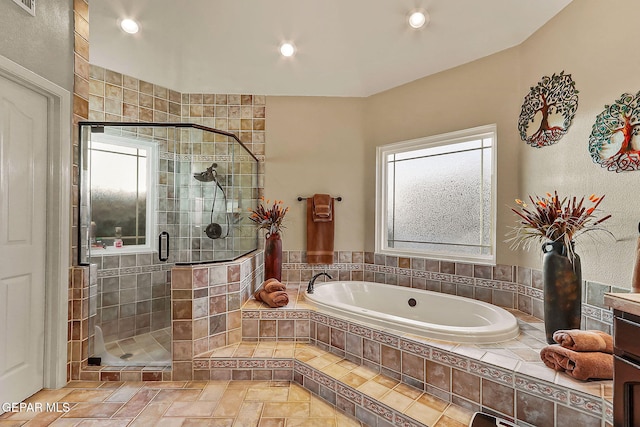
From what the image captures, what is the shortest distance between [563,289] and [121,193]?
3.41 m

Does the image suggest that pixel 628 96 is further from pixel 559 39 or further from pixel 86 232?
pixel 86 232

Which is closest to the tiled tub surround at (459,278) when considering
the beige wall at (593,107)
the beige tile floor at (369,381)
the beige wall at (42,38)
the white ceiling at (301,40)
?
the beige wall at (593,107)

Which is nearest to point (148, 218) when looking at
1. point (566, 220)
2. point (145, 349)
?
point (145, 349)

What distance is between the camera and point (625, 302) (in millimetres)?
1017

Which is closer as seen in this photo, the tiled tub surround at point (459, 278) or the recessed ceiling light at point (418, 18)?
the tiled tub surround at point (459, 278)

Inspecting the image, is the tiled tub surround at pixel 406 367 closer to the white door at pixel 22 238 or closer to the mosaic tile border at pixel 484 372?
the mosaic tile border at pixel 484 372

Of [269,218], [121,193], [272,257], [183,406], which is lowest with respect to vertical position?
[183,406]

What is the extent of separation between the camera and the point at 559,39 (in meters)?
2.11

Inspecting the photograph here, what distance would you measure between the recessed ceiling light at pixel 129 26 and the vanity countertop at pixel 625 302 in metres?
3.55

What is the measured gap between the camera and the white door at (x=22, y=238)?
67.4 inches

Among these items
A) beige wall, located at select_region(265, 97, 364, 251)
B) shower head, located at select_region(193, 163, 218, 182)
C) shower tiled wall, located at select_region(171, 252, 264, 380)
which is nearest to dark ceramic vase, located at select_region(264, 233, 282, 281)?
beige wall, located at select_region(265, 97, 364, 251)

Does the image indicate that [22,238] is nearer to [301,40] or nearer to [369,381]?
[369,381]

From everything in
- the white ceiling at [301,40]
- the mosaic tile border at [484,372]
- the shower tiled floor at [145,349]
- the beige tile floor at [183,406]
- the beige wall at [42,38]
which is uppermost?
the white ceiling at [301,40]

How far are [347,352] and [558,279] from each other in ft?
4.72
